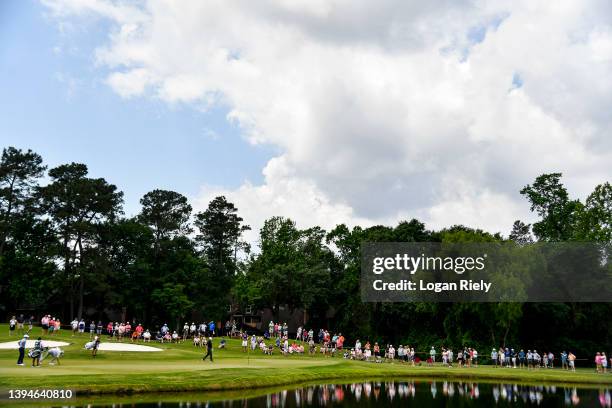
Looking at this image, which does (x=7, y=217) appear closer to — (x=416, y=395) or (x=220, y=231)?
(x=220, y=231)

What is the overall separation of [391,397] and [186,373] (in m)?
10.6

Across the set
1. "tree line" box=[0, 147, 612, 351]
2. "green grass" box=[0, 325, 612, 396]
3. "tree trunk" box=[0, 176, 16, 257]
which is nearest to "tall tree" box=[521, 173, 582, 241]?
"tree line" box=[0, 147, 612, 351]

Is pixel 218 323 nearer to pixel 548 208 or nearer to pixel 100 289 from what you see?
pixel 100 289

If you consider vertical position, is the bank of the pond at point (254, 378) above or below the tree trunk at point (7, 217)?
below

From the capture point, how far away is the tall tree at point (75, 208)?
65375 millimetres

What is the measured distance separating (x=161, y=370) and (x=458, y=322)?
36.8 m

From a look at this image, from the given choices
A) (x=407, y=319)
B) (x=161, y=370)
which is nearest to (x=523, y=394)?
(x=161, y=370)

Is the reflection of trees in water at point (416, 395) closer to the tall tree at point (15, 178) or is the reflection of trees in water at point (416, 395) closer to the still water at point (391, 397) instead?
the still water at point (391, 397)

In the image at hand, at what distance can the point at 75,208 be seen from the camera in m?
66.6

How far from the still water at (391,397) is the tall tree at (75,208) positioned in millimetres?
45469

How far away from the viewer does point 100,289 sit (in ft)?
216

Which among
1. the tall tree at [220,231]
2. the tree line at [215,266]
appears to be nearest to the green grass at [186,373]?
the tree line at [215,266]

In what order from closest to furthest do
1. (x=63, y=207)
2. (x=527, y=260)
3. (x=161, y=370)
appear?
1. (x=161, y=370)
2. (x=527, y=260)
3. (x=63, y=207)

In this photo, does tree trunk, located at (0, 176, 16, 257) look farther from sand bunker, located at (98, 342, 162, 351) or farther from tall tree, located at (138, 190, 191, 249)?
sand bunker, located at (98, 342, 162, 351)
